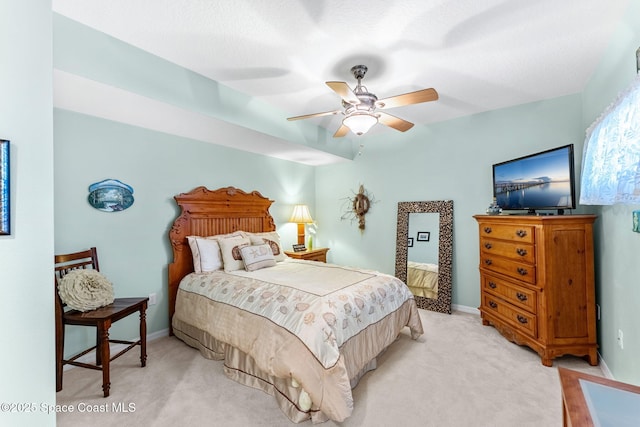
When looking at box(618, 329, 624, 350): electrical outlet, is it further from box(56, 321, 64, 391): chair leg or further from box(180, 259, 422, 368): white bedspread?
box(56, 321, 64, 391): chair leg

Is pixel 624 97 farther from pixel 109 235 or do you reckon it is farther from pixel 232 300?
pixel 109 235

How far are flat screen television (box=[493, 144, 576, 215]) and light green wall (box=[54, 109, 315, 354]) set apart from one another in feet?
11.1

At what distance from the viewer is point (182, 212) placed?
3.22 metres

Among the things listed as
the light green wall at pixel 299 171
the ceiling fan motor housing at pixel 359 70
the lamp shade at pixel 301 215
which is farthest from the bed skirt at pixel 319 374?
the lamp shade at pixel 301 215

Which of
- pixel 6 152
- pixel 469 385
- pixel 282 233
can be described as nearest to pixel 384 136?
pixel 282 233

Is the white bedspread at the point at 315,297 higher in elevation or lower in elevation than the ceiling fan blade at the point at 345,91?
lower

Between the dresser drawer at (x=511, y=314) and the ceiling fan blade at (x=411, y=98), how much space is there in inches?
83.9

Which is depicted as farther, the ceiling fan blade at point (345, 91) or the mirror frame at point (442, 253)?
the mirror frame at point (442, 253)

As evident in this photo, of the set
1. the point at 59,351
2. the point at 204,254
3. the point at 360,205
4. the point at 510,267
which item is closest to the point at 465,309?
the point at 510,267

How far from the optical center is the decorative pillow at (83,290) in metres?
2.11

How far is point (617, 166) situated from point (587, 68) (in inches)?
68.7

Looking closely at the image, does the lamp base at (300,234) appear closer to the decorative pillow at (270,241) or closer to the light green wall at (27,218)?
the decorative pillow at (270,241)

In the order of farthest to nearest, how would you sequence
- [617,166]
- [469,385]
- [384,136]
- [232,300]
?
[384,136] → [232,300] → [469,385] → [617,166]

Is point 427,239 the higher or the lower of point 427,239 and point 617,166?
the lower
